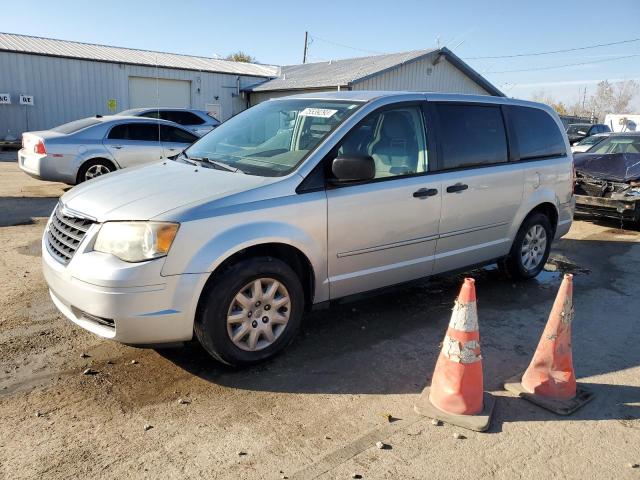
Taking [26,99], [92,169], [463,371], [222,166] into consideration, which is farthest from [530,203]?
[26,99]

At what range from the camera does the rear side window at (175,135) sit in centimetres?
1103

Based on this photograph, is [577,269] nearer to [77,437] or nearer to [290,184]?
[290,184]

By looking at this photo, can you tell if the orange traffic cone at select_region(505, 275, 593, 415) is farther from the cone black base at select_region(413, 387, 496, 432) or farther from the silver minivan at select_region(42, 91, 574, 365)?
the silver minivan at select_region(42, 91, 574, 365)

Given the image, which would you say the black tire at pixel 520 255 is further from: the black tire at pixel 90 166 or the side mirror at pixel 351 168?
the black tire at pixel 90 166

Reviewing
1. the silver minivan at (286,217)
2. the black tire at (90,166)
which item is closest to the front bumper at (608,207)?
the silver minivan at (286,217)

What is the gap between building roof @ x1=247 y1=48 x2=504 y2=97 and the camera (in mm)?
22719

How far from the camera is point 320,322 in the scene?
15.5 feet

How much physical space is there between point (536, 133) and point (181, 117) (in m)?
10.9

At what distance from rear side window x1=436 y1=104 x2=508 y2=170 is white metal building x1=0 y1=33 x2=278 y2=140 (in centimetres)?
1786

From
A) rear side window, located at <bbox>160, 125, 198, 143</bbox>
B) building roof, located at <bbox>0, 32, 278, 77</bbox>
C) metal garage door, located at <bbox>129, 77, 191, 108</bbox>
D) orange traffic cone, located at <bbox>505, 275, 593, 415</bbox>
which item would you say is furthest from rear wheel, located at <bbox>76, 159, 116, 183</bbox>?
metal garage door, located at <bbox>129, 77, 191, 108</bbox>

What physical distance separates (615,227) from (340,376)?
25.7ft

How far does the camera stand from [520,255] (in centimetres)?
579

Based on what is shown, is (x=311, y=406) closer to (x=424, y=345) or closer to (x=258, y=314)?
(x=258, y=314)

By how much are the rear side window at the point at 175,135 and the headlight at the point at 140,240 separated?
8010mm
